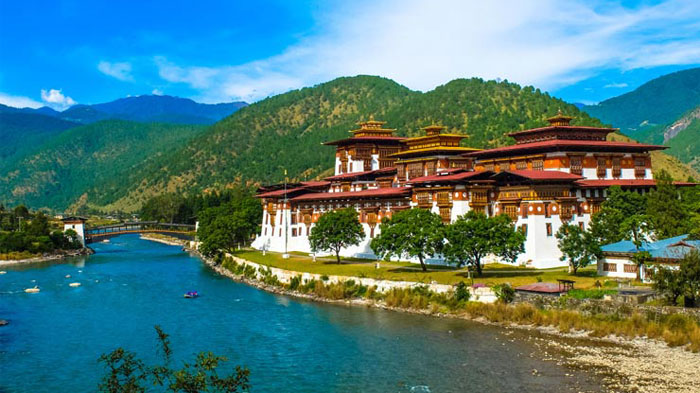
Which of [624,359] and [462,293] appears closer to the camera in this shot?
[624,359]

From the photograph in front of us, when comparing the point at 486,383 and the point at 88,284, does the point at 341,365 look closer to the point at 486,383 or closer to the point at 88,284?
the point at 486,383

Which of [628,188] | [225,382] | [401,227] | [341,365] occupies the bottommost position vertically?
[341,365]

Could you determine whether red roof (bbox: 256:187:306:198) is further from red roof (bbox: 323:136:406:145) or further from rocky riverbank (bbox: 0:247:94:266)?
rocky riverbank (bbox: 0:247:94:266)

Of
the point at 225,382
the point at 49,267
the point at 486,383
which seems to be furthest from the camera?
the point at 49,267

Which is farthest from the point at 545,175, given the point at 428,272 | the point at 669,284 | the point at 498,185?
the point at 669,284

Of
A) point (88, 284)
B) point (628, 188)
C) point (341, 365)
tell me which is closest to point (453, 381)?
point (341, 365)

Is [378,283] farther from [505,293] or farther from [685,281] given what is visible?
[685,281]

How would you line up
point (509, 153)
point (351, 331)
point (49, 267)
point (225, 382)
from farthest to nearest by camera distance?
point (49, 267) < point (509, 153) < point (351, 331) < point (225, 382)

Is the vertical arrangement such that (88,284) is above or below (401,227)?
below

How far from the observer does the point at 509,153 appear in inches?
3563

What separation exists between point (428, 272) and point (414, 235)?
4.18 meters

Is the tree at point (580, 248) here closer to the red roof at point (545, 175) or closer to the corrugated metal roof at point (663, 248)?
the corrugated metal roof at point (663, 248)

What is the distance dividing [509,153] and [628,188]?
48.5 feet

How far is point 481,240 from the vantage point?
68.3 metres
